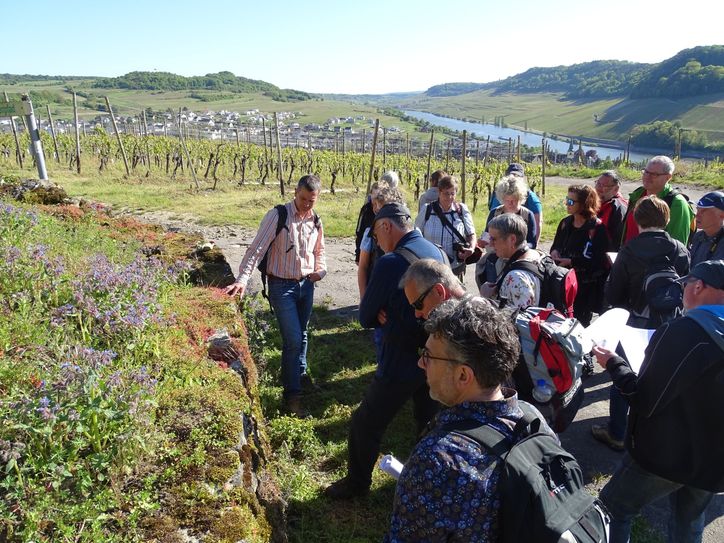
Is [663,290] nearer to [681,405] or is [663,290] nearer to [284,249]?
[681,405]

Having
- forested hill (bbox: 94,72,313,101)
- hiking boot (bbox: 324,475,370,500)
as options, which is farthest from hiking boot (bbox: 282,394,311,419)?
forested hill (bbox: 94,72,313,101)

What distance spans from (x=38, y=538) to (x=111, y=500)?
0.27 m

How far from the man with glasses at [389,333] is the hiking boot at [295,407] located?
4.00ft

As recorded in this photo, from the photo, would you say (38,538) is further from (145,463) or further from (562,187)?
(562,187)

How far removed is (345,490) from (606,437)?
224cm

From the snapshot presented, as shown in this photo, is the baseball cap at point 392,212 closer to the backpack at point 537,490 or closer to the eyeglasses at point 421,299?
the eyeglasses at point 421,299

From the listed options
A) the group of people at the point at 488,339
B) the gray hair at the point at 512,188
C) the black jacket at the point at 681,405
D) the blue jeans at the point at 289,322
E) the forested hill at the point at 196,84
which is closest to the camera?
the group of people at the point at 488,339

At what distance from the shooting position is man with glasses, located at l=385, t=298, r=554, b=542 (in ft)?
4.54

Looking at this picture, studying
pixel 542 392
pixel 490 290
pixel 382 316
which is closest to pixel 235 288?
pixel 382 316

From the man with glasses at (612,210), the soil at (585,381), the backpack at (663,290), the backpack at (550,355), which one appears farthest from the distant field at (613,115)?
the backpack at (550,355)

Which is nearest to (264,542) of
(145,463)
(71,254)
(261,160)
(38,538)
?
(145,463)

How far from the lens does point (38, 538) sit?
1727 millimetres

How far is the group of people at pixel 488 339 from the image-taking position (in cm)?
148

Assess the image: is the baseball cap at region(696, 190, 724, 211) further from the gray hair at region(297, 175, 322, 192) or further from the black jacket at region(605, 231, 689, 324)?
the gray hair at region(297, 175, 322, 192)
